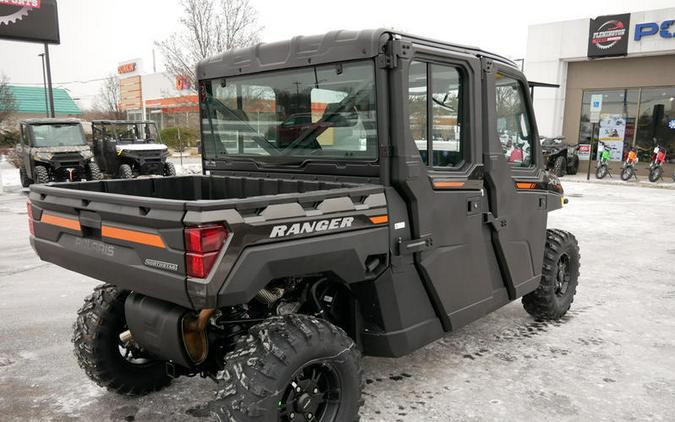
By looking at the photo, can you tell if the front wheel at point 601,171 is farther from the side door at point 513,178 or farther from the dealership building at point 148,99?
the dealership building at point 148,99

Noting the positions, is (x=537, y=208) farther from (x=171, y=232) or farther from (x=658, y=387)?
(x=171, y=232)

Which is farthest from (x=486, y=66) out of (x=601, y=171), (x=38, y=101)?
(x=38, y=101)

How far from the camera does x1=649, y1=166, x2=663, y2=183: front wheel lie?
17.5 meters

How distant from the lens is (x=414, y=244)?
3221mm

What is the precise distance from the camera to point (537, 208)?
14.6ft

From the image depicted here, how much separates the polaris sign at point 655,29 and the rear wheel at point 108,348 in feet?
65.0

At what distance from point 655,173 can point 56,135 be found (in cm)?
1891

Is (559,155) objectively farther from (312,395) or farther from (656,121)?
(312,395)

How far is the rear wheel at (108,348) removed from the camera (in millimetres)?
3383

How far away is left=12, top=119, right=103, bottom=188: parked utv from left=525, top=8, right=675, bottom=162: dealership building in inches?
631

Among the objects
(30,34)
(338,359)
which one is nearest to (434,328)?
(338,359)

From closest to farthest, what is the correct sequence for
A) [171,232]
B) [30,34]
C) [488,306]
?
[171,232] < [488,306] < [30,34]

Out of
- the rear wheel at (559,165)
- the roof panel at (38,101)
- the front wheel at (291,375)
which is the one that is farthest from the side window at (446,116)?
the roof panel at (38,101)

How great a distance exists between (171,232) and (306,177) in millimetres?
1399
